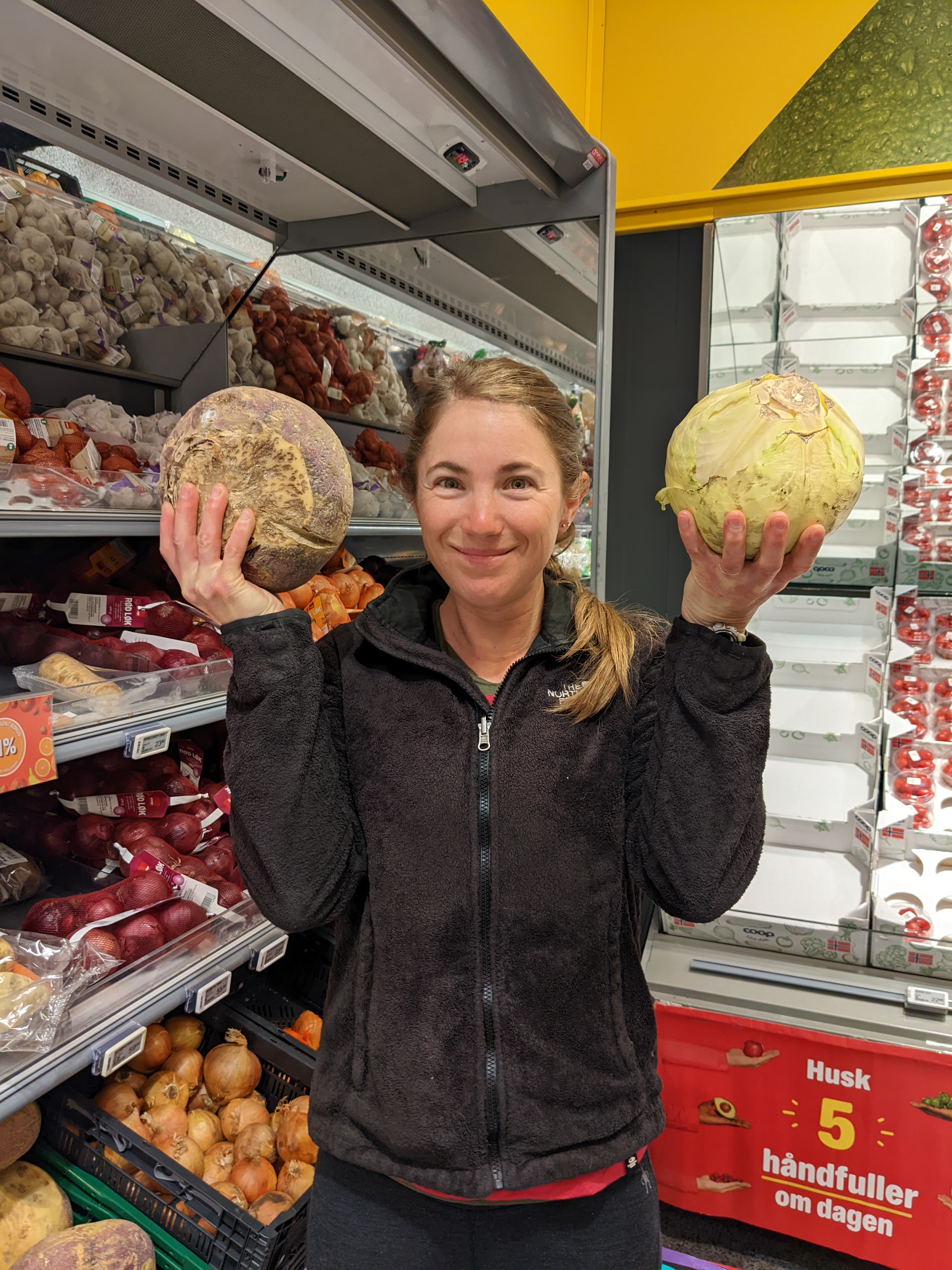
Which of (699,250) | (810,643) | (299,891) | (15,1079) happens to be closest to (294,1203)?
(15,1079)

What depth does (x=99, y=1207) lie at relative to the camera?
1631mm

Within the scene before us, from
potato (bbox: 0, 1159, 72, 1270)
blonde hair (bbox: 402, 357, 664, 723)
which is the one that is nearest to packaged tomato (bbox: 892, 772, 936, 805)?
blonde hair (bbox: 402, 357, 664, 723)

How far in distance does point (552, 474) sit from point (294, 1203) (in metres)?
1.49

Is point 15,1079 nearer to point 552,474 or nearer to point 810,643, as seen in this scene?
point 552,474

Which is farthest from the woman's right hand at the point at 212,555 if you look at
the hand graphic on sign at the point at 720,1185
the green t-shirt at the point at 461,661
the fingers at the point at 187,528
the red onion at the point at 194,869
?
the hand graphic on sign at the point at 720,1185

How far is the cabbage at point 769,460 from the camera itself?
0.99 m

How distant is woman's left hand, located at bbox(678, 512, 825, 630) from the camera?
37.2 inches

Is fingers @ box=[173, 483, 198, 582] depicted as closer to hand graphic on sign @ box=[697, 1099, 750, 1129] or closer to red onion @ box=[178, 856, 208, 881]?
red onion @ box=[178, 856, 208, 881]

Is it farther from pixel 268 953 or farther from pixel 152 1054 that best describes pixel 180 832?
pixel 152 1054

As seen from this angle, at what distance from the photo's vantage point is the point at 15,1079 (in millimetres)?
1333

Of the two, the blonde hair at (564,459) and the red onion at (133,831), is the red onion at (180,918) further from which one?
the blonde hair at (564,459)

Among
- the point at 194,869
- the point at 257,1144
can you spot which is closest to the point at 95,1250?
the point at 257,1144

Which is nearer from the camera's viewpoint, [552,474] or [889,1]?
[552,474]

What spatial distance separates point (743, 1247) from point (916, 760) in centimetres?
153
